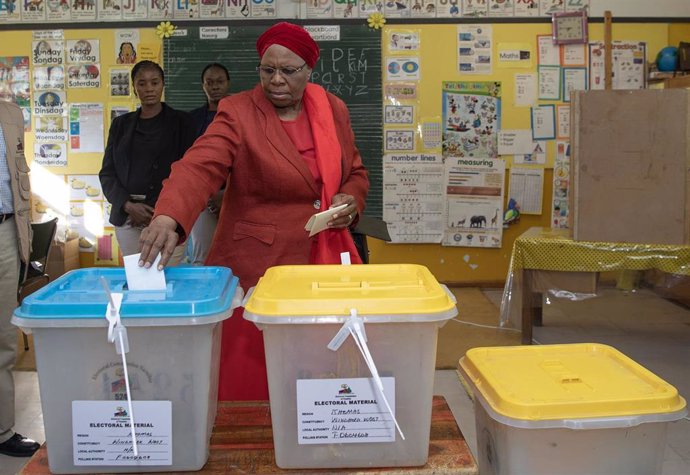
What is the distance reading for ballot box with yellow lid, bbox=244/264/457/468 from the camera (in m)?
1.07

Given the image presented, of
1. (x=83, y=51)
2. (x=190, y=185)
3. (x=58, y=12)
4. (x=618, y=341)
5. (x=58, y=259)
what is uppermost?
(x=58, y=12)

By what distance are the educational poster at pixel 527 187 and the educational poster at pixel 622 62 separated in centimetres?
80

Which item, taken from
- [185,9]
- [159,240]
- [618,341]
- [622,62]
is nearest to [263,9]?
[185,9]

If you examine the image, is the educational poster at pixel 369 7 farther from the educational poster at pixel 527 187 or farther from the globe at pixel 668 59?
the globe at pixel 668 59

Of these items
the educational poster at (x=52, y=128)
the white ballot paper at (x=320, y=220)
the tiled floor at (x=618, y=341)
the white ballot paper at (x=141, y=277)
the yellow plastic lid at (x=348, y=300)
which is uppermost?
the educational poster at (x=52, y=128)

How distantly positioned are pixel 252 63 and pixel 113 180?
2122mm

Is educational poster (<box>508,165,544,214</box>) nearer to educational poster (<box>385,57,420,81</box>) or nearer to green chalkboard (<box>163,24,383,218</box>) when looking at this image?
educational poster (<box>385,57,420,81</box>)

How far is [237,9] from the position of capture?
502 cm

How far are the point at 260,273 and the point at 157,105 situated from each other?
6.17ft

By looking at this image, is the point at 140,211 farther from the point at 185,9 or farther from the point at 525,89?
the point at 525,89

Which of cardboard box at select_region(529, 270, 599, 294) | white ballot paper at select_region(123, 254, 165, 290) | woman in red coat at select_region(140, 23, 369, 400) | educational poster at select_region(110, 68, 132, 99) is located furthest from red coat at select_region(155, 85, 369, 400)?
educational poster at select_region(110, 68, 132, 99)

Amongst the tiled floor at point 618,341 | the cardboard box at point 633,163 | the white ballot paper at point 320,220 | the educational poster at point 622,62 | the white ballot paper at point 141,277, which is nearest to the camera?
the white ballot paper at point 141,277

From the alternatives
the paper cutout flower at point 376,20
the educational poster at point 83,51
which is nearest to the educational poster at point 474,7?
the paper cutout flower at point 376,20

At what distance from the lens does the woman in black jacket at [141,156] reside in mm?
3189
